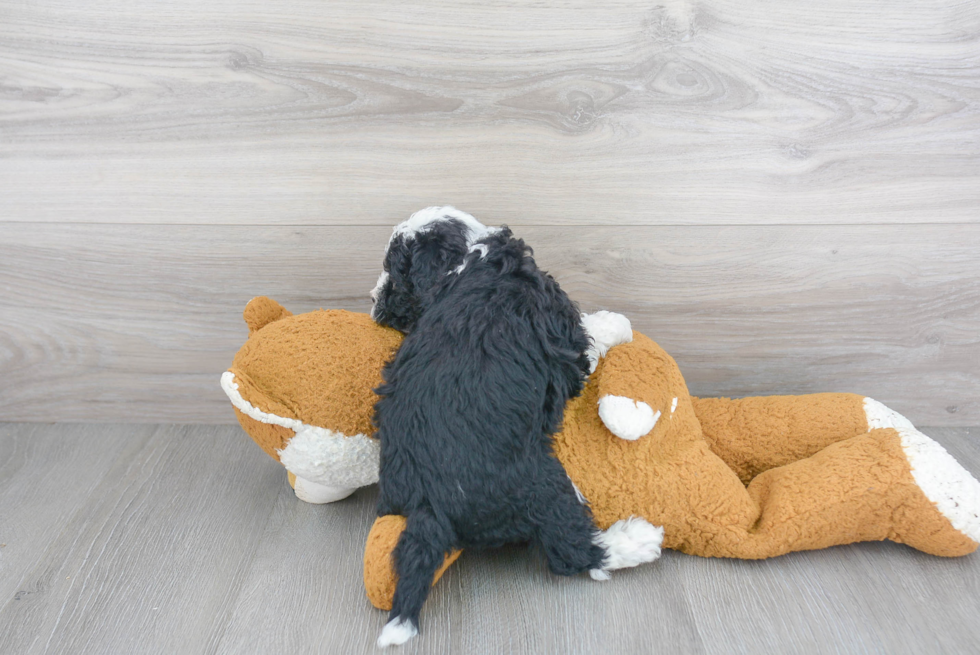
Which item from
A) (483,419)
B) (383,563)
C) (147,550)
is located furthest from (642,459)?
(147,550)

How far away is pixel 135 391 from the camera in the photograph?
1.10m

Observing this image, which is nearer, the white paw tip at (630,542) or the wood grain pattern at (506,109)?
the white paw tip at (630,542)

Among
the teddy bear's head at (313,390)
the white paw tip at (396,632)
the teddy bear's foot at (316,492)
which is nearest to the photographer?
the white paw tip at (396,632)

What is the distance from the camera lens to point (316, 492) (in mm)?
887

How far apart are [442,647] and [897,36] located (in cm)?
92

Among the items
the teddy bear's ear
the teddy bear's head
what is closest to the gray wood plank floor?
the teddy bear's head

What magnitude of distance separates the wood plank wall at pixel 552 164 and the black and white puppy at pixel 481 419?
25 centimetres

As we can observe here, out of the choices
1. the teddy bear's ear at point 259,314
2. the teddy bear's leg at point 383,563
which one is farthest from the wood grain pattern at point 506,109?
the teddy bear's leg at point 383,563

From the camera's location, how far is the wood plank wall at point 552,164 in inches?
35.0

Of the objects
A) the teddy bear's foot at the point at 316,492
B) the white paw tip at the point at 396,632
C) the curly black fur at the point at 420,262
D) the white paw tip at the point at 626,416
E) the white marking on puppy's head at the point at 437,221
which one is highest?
the white marking on puppy's head at the point at 437,221

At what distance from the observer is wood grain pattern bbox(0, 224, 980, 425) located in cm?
96

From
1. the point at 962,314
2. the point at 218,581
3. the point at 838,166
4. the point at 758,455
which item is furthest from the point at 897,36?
the point at 218,581

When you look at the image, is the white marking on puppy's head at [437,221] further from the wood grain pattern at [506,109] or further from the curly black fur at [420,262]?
the wood grain pattern at [506,109]

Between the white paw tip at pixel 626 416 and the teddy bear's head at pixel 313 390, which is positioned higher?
the white paw tip at pixel 626 416
